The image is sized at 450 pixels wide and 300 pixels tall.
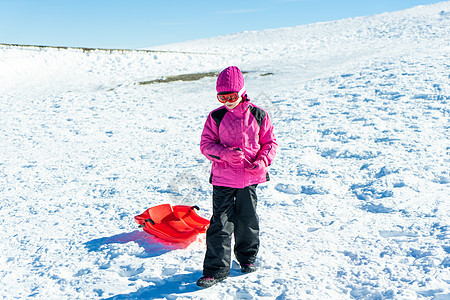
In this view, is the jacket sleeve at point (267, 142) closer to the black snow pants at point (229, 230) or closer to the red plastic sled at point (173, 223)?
the black snow pants at point (229, 230)

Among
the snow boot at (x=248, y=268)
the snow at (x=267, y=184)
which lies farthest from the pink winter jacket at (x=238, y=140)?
the snow at (x=267, y=184)

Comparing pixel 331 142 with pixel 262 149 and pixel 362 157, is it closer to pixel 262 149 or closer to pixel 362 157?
pixel 362 157

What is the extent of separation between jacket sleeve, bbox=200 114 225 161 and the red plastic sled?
0.97 metres

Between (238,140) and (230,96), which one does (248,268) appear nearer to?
(238,140)

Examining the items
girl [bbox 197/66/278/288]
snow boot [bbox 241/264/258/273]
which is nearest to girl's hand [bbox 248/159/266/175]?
girl [bbox 197/66/278/288]

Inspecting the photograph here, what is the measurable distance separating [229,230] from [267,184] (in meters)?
2.06

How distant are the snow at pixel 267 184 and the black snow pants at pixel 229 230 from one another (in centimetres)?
16

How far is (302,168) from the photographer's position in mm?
5316

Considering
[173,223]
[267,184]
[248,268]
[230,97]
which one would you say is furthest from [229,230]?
[267,184]

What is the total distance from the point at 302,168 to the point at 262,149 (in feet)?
8.30

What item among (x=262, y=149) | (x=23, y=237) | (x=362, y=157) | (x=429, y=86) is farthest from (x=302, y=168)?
(x=429, y=86)

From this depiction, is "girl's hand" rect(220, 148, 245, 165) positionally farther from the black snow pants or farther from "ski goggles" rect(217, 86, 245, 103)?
"ski goggles" rect(217, 86, 245, 103)

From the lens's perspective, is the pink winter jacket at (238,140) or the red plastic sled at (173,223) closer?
the pink winter jacket at (238,140)

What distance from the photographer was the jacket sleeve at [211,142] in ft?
9.23
